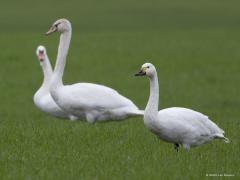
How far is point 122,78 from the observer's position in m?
25.2

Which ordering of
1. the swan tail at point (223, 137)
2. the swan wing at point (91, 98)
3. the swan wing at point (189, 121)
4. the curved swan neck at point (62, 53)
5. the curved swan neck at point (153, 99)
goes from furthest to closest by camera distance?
the curved swan neck at point (62, 53) → the swan wing at point (91, 98) → the swan tail at point (223, 137) → the swan wing at point (189, 121) → the curved swan neck at point (153, 99)

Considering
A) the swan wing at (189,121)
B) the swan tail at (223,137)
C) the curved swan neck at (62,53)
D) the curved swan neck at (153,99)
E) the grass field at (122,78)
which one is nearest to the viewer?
the grass field at (122,78)

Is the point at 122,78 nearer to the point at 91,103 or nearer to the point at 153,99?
the point at 91,103

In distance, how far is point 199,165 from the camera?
8211 millimetres

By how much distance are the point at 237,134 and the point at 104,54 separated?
18.9m

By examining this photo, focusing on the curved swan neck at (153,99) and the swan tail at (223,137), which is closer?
the curved swan neck at (153,99)

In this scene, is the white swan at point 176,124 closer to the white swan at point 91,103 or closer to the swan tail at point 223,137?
the swan tail at point 223,137

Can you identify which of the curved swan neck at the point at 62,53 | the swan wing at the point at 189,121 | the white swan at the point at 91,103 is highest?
the curved swan neck at the point at 62,53

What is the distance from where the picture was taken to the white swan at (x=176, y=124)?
9203mm

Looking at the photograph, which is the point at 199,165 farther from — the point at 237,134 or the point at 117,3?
the point at 117,3

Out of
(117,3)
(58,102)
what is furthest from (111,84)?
(117,3)

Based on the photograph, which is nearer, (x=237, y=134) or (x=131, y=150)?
(x=131, y=150)

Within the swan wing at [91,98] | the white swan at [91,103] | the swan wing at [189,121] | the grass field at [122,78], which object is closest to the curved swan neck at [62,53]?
the white swan at [91,103]

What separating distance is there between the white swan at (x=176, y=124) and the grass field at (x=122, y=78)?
0.18 meters
